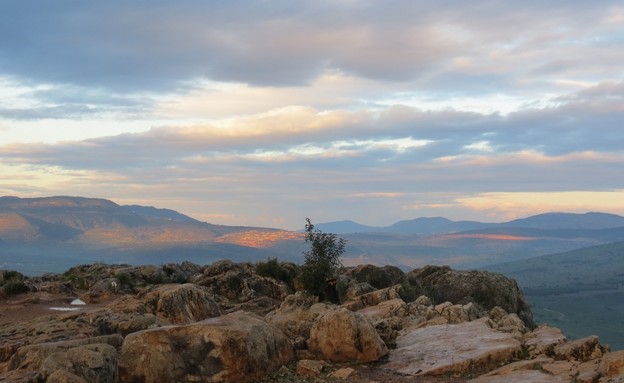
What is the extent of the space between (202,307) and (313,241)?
45.4 ft

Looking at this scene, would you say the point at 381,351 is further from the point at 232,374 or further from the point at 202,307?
the point at 202,307

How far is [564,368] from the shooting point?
80.4ft

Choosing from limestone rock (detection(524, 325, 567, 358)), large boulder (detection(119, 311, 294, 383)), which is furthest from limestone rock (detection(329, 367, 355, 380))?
limestone rock (detection(524, 325, 567, 358))

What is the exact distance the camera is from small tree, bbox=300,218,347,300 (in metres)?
48.3

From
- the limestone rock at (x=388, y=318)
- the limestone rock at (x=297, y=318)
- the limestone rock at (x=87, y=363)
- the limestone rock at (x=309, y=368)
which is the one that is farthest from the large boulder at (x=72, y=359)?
the limestone rock at (x=388, y=318)

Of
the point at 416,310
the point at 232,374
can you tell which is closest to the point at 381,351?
the point at 232,374

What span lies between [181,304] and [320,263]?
45.8 ft

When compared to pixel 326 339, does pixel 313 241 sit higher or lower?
higher

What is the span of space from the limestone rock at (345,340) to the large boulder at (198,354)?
3.07m

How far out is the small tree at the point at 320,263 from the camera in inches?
1903

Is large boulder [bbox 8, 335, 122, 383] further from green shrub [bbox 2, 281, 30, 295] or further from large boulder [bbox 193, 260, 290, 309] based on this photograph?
green shrub [bbox 2, 281, 30, 295]

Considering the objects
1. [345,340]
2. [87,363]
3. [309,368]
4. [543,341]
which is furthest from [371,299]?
[87,363]

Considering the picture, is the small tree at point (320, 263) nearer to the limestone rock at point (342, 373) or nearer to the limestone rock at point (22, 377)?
the limestone rock at point (342, 373)

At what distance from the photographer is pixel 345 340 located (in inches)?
1137
